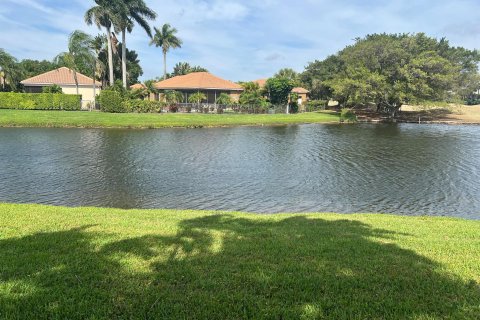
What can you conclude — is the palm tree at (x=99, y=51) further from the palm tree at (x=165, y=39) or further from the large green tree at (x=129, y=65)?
the palm tree at (x=165, y=39)

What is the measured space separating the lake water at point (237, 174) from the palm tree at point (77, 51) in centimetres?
2264

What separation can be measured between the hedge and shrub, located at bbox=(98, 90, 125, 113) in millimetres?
4219

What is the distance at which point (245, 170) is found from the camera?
57.8 feet

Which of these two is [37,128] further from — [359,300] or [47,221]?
[359,300]

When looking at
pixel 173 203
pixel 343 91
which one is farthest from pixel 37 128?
pixel 343 91

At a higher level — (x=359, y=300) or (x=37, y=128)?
(x=37, y=128)

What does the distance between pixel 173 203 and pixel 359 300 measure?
29.6ft

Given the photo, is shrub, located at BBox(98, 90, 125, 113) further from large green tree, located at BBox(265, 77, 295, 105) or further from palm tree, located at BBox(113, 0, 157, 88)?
large green tree, located at BBox(265, 77, 295, 105)

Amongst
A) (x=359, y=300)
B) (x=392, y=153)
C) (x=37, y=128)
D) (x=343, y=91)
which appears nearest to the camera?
(x=359, y=300)

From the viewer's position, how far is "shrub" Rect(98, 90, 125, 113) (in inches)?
1657

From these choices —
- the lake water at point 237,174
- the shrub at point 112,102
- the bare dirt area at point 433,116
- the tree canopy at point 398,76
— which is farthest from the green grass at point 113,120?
the bare dirt area at point 433,116

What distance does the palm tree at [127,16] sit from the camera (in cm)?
4709

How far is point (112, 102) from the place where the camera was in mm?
42406

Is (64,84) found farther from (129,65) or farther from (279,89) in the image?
(279,89)
